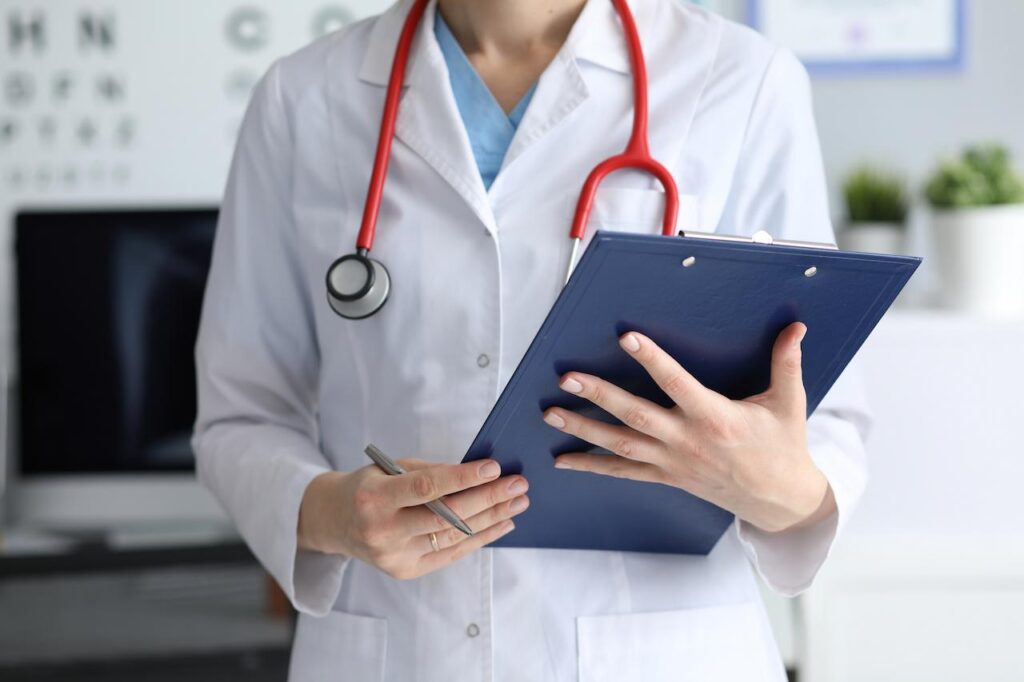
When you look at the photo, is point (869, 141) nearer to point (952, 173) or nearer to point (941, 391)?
point (952, 173)

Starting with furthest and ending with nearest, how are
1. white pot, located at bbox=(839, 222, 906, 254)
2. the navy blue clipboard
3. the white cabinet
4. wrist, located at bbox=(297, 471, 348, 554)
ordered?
white pot, located at bbox=(839, 222, 906, 254)
the white cabinet
wrist, located at bbox=(297, 471, 348, 554)
the navy blue clipboard

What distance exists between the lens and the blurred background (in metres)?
1.66

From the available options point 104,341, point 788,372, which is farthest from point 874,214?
point 104,341

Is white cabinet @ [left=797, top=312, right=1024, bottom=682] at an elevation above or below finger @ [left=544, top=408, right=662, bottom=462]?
below

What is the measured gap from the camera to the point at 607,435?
73 centimetres

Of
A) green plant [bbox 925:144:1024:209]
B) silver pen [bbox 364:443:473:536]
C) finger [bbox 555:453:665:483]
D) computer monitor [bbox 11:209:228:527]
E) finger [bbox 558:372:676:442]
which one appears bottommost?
computer monitor [bbox 11:209:228:527]

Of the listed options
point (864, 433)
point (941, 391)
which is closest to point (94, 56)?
point (941, 391)

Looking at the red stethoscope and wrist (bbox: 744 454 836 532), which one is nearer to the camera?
wrist (bbox: 744 454 836 532)

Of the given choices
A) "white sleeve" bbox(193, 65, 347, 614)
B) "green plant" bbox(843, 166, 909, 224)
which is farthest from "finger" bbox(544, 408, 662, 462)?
"green plant" bbox(843, 166, 909, 224)

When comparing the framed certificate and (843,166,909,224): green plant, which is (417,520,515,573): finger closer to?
(843,166,909,224): green plant

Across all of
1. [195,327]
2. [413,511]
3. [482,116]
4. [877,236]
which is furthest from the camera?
[195,327]

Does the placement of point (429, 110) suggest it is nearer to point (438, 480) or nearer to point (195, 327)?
point (438, 480)

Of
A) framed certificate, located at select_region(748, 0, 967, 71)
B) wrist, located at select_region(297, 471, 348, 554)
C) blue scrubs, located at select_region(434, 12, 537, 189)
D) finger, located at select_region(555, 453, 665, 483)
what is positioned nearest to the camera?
finger, located at select_region(555, 453, 665, 483)

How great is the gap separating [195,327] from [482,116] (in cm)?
134
